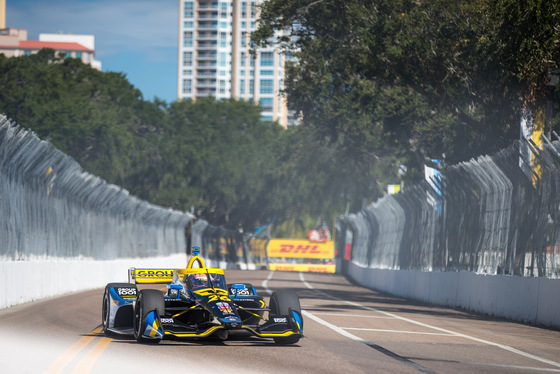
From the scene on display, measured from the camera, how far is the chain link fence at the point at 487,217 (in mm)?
17922

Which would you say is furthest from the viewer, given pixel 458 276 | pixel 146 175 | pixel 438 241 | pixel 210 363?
pixel 146 175

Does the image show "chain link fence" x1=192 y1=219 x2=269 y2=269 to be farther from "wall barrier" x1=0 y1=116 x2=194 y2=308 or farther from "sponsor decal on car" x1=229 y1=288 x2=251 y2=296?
"sponsor decal on car" x1=229 y1=288 x2=251 y2=296

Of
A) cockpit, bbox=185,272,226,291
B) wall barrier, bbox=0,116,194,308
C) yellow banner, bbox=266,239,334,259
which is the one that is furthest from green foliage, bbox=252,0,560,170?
yellow banner, bbox=266,239,334,259

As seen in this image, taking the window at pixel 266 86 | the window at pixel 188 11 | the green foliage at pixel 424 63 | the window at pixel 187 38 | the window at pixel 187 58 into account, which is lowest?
the green foliage at pixel 424 63

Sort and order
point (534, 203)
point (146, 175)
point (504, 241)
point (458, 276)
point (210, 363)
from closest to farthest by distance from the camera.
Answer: point (210, 363)
point (534, 203)
point (504, 241)
point (458, 276)
point (146, 175)

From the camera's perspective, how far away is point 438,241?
27.2 metres

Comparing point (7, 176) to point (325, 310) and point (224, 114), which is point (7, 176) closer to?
point (325, 310)

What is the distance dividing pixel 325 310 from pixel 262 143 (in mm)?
65989

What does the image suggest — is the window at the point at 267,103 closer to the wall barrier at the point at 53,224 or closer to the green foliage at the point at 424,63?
the green foliage at the point at 424,63

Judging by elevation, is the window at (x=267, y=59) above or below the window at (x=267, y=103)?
above

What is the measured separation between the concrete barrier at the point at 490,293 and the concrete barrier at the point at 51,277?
8804 millimetres

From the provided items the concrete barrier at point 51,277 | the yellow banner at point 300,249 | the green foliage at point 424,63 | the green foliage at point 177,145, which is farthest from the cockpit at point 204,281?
the yellow banner at point 300,249

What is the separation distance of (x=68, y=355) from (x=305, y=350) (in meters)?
2.51

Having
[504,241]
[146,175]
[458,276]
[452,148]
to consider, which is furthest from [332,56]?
[146,175]
